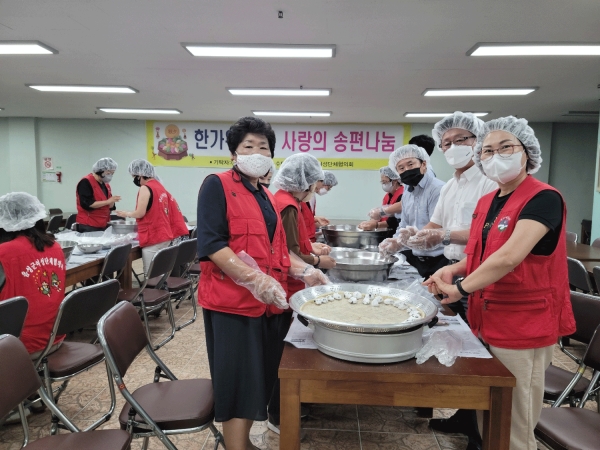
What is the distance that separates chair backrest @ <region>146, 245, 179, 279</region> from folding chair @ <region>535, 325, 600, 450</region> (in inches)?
97.4

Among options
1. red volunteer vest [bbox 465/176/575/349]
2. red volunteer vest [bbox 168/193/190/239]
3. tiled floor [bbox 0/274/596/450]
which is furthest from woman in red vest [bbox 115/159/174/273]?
red volunteer vest [bbox 465/176/575/349]

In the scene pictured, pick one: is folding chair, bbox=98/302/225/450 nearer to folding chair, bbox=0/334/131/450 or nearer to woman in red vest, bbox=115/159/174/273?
folding chair, bbox=0/334/131/450

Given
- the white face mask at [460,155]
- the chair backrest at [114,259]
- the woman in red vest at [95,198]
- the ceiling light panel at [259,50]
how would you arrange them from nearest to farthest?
1. the white face mask at [460,155]
2. the chair backrest at [114,259]
3. the ceiling light panel at [259,50]
4. the woman in red vest at [95,198]

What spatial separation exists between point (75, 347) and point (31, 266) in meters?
0.48

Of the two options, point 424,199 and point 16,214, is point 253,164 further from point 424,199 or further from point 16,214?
point 424,199

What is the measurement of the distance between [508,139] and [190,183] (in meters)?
7.29

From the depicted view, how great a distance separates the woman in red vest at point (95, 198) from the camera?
4.55 meters

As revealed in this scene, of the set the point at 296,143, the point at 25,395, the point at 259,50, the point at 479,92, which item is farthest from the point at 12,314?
the point at 296,143

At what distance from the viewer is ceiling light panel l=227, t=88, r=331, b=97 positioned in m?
5.08

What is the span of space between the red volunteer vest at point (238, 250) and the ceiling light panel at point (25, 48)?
11.0 feet

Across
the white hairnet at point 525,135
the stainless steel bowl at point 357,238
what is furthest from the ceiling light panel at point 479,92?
the white hairnet at point 525,135

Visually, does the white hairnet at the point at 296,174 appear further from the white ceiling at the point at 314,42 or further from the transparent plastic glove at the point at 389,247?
the white ceiling at the point at 314,42

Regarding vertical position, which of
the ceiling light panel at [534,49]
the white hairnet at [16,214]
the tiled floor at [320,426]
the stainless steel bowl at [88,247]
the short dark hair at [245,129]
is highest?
the ceiling light panel at [534,49]

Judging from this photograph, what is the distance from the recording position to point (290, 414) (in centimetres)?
111
